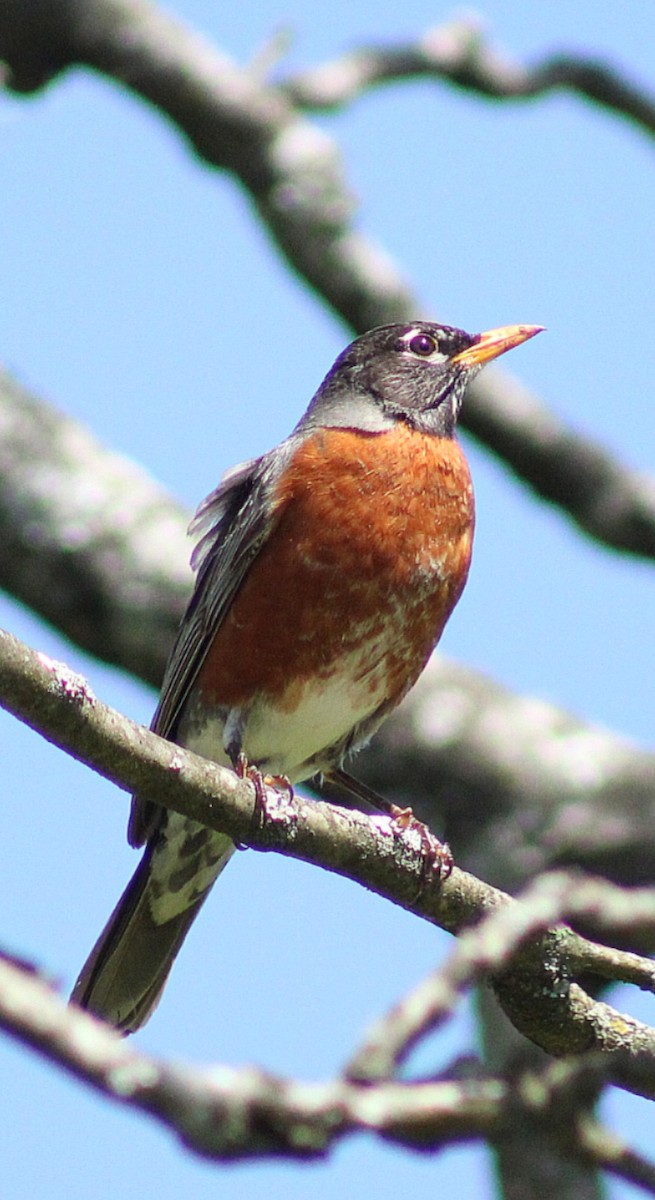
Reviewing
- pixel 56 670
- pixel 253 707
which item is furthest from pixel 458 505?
pixel 56 670

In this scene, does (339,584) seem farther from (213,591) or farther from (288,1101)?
(288,1101)

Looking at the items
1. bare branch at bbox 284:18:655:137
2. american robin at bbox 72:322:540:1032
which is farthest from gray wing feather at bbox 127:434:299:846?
bare branch at bbox 284:18:655:137

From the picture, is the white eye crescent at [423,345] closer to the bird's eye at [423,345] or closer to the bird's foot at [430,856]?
the bird's eye at [423,345]

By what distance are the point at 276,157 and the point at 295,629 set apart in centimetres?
289

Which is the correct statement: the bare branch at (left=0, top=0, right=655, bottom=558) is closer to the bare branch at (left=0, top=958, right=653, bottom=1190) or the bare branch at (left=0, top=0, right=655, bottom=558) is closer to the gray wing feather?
the gray wing feather

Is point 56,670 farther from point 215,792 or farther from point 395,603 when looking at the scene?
point 395,603

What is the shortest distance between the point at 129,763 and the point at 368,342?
3.51 meters

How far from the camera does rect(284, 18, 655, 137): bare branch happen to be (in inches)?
286

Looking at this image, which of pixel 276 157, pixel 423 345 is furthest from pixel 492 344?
pixel 276 157

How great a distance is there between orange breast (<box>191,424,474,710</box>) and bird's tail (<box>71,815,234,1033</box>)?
0.58 meters

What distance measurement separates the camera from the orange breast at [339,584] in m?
5.12

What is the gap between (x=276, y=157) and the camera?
713 cm

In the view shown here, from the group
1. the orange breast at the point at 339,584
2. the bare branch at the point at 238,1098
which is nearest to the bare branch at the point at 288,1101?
the bare branch at the point at 238,1098

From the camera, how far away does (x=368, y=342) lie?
647cm
